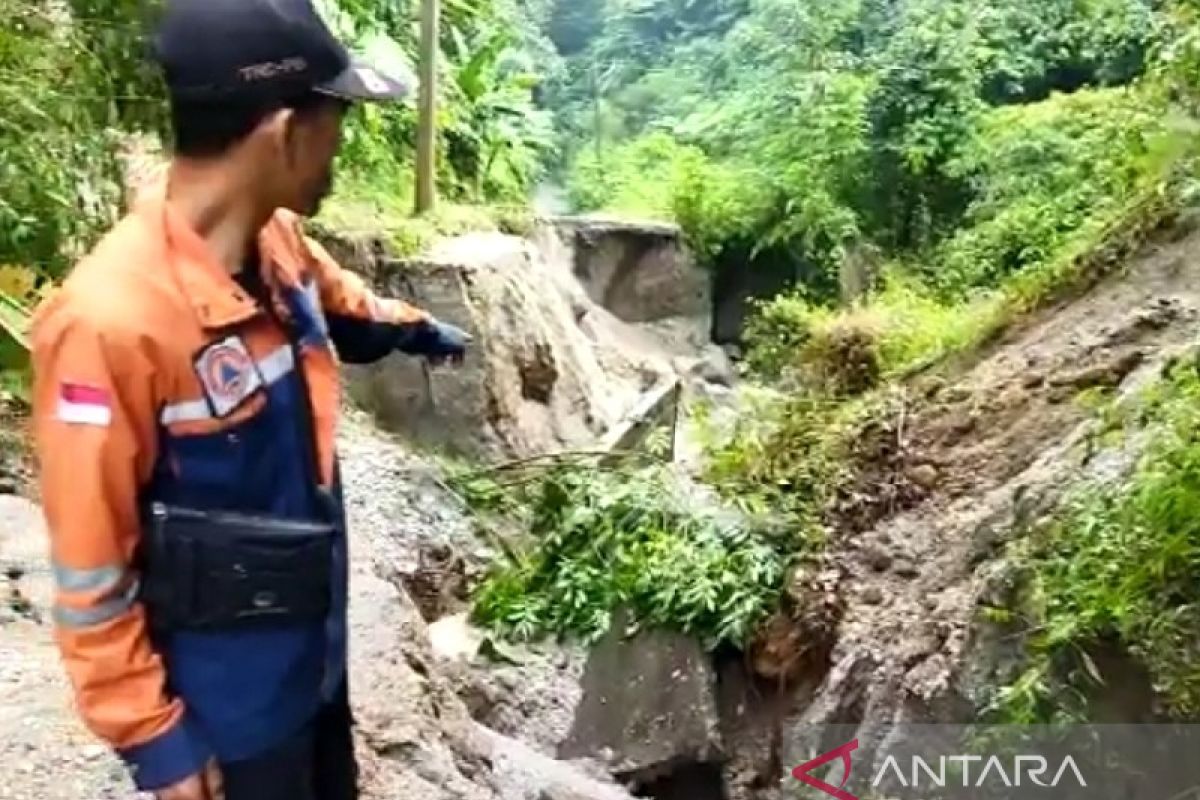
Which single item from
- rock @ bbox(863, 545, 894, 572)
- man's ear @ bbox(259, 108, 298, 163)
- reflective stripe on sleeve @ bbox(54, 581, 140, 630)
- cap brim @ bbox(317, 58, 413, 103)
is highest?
cap brim @ bbox(317, 58, 413, 103)

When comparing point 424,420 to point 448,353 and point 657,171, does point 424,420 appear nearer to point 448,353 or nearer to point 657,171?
point 448,353

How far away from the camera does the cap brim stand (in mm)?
1808

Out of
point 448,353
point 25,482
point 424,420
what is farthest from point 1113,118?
point 448,353

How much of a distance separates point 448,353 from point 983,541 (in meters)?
1.83

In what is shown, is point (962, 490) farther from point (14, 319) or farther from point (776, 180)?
point (776, 180)

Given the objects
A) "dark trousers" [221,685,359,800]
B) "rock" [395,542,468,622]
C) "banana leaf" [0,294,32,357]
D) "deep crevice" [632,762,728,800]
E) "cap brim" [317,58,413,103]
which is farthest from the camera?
"rock" [395,542,468,622]

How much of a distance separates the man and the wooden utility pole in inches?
263

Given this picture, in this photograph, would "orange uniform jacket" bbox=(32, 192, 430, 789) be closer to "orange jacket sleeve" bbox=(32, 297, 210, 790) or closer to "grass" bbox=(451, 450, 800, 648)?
"orange jacket sleeve" bbox=(32, 297, 210, 790)

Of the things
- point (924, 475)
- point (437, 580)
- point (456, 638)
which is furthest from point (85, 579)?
point (437, 580)

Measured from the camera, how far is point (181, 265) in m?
1.79

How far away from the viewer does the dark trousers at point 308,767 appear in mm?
2018

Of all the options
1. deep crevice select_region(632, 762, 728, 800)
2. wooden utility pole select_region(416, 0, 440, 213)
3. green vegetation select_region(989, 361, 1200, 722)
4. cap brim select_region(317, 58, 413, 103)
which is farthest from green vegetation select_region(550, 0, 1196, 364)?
cap brim select_region(317, 58, 413, 103)

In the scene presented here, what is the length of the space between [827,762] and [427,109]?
5.81 m

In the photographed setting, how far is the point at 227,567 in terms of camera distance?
6.10 ft
